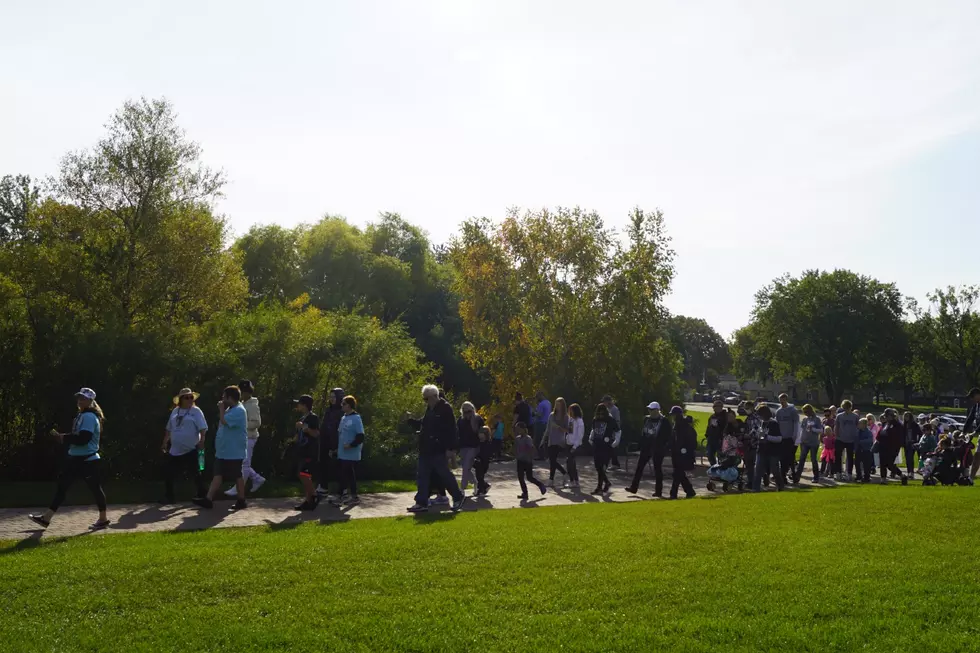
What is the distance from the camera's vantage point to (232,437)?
13312 mm

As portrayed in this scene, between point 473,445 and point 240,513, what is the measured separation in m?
4.54

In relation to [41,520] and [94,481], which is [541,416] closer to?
[94,481]

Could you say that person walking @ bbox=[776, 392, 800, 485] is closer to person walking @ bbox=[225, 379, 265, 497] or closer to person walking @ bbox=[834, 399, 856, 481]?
person walking @ bbox=[834, 399, 856, 481]

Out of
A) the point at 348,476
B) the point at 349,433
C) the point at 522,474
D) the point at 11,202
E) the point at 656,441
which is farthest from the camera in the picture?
the point at 11,202

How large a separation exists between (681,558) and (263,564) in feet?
14.1

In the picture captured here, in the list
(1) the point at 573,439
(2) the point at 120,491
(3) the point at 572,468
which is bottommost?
(2) the point at 120,491

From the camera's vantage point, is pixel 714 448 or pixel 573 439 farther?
pixel 714 448

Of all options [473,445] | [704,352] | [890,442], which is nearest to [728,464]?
[473,445]

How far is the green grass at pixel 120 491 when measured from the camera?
14.3 m

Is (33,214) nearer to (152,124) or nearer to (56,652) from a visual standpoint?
(152,124)

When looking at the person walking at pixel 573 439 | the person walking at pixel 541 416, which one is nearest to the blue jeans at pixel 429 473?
the person walking at pixel 573 439

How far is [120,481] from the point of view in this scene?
55.6 feet

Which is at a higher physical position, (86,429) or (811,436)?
(86,429)

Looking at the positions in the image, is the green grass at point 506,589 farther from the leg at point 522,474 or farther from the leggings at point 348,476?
the leg at point 522,474
